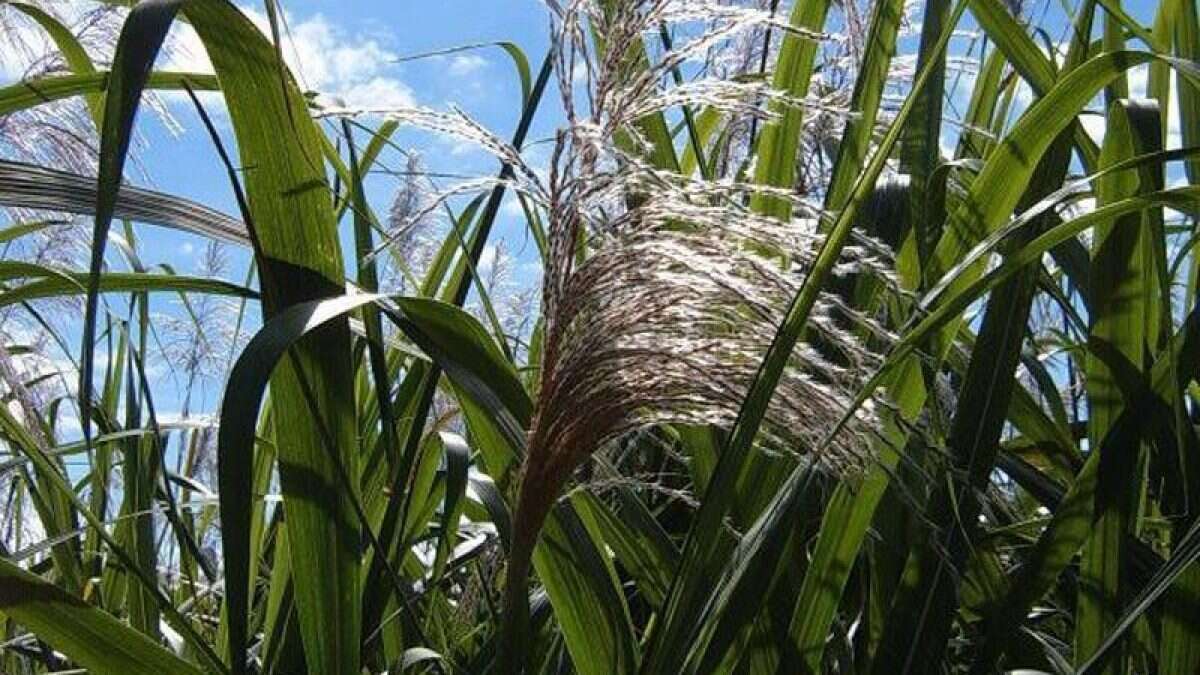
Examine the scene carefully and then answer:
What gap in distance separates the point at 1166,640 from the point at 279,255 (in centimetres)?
76

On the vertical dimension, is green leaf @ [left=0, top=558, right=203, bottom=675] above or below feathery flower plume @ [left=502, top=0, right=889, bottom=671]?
below

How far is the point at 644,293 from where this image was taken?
962 millimetres

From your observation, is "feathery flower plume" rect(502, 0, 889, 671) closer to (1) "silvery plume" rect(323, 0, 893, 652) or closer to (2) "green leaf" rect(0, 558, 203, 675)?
(1) "silvery plume" rect(323, 0, 893, 652)

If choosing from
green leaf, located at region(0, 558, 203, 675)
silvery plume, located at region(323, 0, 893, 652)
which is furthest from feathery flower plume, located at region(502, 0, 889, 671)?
green leaf, located at region(0, 558, 203, 675)

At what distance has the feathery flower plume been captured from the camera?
3.14 feet

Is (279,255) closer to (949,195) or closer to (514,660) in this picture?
(514,660)

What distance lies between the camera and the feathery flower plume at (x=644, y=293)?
96 centimetres

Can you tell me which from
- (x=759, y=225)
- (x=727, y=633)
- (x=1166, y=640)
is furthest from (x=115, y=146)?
(x=1166, y=640)

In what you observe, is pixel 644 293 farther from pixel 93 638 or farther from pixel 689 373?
pixel 93 638

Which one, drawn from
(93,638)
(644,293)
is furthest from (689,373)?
(93,638)

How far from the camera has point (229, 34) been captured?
3.30ft

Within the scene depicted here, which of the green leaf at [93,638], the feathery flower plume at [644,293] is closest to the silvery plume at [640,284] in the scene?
the feathery flower plume at [644,293]

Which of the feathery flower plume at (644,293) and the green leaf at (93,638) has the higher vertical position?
the feathery flower plume at (644,293)

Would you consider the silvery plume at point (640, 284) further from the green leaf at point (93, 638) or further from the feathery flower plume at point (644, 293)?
the green leaf at point (93, 638)
